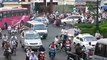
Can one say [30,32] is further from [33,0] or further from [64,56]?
[33,0]

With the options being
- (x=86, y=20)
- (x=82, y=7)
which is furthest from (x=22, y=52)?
(x=82, y=7)

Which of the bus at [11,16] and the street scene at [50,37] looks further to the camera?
the bus at [11,16]

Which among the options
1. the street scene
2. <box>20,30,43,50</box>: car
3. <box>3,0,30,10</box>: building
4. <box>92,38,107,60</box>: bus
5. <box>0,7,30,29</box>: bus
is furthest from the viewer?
<box>3,0,30,10</box>: building

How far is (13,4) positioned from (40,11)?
5730 millimetres

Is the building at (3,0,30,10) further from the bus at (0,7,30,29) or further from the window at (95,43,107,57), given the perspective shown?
the window at (95,43,107,57)

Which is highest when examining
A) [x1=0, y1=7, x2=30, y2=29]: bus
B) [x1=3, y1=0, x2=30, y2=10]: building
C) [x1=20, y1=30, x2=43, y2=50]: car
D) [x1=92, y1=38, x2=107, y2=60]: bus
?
[x1=92, y1=38, x2=107, y2=60]: bus

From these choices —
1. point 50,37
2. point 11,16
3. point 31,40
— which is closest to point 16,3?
point 11,16

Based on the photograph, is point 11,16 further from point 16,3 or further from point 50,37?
point 16,3

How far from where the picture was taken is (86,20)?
55.3 meters

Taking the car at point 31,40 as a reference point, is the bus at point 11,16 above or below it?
below

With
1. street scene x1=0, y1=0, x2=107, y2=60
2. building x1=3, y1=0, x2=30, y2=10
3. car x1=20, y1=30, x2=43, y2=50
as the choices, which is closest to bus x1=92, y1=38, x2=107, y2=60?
street scene x1=0, y1=0, x2=107, y2=60

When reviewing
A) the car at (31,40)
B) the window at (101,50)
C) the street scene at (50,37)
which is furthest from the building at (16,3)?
the window at (101,50)

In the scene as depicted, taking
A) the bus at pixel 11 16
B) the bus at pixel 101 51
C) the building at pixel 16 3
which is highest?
the bus at pixel 101 51

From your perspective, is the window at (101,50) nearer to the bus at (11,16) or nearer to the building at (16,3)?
the bus at (11,16)
